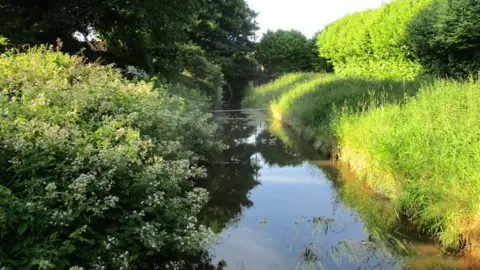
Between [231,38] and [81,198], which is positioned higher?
[231,38]

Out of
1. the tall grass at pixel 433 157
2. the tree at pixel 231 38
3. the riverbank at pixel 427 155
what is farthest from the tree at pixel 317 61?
the tall grass at pixel 433 157

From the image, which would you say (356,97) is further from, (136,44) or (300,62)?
(300,62)

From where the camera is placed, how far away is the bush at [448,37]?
1356 cm

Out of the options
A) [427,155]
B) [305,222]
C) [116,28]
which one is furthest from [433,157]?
[116,28]

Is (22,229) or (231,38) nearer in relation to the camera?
(22,229)

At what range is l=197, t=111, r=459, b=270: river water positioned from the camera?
495cm

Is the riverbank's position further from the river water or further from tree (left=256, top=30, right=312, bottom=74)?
tree (left=256, top=30, right=312, bottom=74)

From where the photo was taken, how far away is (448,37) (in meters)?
14.2

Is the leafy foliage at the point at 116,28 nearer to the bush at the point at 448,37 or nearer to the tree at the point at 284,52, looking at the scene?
the bush at the point at 448,37

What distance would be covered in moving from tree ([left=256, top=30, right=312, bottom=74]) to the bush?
846 inches

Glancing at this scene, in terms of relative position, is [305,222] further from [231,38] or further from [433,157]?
[231,38]

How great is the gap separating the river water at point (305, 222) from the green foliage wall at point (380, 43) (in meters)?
10.0

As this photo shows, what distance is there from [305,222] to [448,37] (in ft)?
35.4

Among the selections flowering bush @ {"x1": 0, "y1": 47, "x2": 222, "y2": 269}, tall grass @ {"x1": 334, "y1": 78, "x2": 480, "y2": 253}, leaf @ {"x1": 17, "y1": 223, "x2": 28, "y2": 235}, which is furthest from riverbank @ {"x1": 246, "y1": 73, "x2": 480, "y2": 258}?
leaf @ {"x1": 17, "y1": 223, "x2": 28, "y2": 235}
